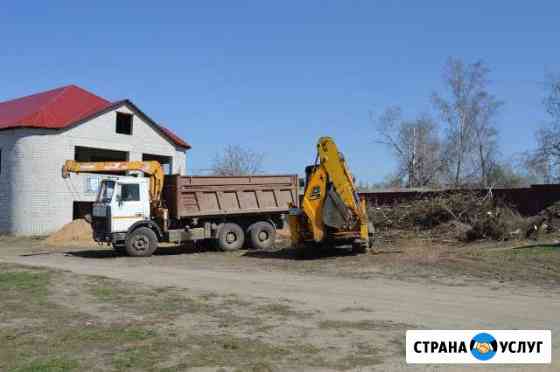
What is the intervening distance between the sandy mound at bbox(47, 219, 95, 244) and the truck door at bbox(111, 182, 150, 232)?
28.6 feet

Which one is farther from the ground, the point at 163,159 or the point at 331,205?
the point at 163,159

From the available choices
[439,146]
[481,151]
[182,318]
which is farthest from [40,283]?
[439,146]

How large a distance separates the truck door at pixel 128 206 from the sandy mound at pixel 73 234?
8.73 metres

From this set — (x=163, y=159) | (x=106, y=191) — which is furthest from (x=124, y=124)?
(x=106, y=191)

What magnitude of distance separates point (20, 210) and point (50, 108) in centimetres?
586

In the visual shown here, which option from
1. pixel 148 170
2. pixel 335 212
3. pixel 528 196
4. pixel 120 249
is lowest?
pixel 120 249

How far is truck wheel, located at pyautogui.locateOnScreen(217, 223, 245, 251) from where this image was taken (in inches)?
833

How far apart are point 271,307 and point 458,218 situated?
44.3 ft

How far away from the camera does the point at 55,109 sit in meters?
32.3

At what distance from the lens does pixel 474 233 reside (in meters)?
20.0

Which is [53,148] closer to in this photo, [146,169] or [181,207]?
[146,169]

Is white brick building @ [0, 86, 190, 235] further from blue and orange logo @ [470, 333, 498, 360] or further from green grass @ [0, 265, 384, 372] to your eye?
blue and orange logo @ [470, 333, 498, 360]

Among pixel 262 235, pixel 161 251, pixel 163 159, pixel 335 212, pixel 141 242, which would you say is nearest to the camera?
pixel 335 212

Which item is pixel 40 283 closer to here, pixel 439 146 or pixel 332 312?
pixel 332 312
